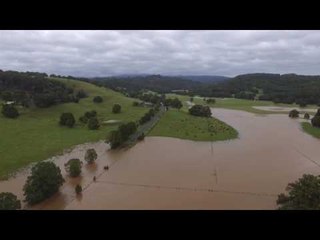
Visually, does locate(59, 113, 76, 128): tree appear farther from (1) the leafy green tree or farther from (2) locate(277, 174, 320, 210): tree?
(2) locate(277, 174, 320, 210): tree

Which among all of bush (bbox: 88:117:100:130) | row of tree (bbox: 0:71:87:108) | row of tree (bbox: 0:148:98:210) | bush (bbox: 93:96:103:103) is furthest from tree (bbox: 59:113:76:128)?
row of tree (bbox: 0:148:98:210)

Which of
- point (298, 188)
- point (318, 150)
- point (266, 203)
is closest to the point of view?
point (298, 188)

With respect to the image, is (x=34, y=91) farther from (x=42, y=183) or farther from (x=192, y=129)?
(x=42, y=183)

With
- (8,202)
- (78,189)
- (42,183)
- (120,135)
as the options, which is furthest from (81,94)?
(8,202)

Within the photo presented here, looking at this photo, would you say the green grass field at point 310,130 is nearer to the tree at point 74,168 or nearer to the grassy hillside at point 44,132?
the grassy hillside at point 44,132

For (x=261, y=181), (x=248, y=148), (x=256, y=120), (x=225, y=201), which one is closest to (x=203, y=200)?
(x=225, y=201)
